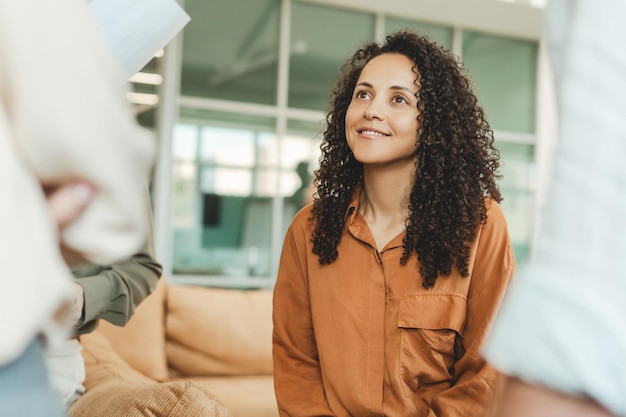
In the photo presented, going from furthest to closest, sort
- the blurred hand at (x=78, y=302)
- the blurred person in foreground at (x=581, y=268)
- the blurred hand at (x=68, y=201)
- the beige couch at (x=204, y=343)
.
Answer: the beige couch at (x=204, y=343) → the blurred hand at (x=78, y=302) → the blurred hand at (x=68, y=201) → the blurred person in foreground at (x=581, y=268)

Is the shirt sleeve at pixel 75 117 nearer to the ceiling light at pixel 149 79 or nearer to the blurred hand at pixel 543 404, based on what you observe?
the blurred hand at pixel 543 404

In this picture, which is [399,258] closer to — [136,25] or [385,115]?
[385,115]

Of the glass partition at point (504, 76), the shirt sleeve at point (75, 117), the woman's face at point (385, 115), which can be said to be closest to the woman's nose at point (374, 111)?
the woman's face at point (385, 115)

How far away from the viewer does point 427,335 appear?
1733mm

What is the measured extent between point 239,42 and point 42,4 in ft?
20.2

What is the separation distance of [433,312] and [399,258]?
0.17m

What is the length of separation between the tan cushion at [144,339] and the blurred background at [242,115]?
2.86 metres

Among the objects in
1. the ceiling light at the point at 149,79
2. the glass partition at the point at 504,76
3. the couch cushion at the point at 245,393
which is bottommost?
the couch cushion at the point at 245,393

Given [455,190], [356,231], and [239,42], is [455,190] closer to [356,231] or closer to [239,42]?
[356,231]

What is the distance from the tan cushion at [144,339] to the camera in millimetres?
3184

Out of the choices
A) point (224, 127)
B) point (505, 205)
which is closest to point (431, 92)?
point (224, 127)

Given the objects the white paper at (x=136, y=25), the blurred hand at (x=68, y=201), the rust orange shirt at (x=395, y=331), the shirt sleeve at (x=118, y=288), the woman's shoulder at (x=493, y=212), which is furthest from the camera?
the woman's shoulder at (x=493, y=212)

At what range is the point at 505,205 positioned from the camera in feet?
25.8

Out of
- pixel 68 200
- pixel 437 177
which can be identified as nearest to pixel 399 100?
pixel 437 177
